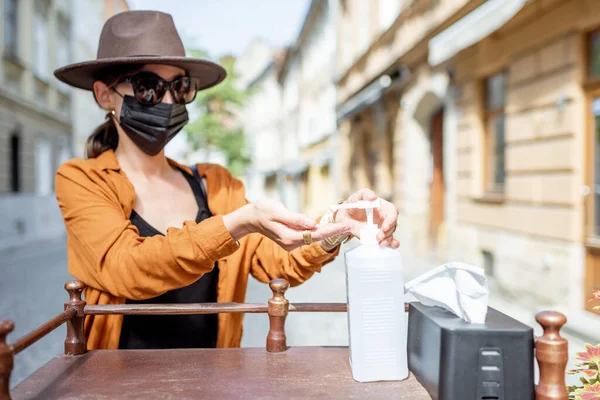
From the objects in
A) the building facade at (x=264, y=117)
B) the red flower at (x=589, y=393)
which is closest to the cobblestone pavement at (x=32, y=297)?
the red flower at (x=589, y=393)

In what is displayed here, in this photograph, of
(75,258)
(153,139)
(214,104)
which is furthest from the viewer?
(214,104)

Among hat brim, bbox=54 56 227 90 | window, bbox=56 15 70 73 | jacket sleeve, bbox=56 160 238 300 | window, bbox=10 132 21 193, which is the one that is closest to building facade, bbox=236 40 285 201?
window, bbox=56 15 70 73

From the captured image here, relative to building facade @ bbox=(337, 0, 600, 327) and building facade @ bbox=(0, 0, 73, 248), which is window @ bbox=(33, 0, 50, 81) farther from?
building facade @ bbox=(337, 0, 600, 327)

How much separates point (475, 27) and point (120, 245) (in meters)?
6.73

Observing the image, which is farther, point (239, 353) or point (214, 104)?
point (214, 104)

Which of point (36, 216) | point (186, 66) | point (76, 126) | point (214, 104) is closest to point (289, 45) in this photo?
point (214, 104)

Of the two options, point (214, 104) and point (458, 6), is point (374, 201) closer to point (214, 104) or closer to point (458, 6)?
point (458, 6)

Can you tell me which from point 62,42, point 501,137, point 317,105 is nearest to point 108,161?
point 501,137

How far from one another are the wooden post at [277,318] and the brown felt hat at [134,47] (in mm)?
781

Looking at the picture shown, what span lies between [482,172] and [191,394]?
809 centimetres

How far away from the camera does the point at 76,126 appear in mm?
23266

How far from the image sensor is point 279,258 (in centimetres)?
195

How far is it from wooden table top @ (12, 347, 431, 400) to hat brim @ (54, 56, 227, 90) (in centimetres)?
85

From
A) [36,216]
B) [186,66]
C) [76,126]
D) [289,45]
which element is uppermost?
[289,45]
